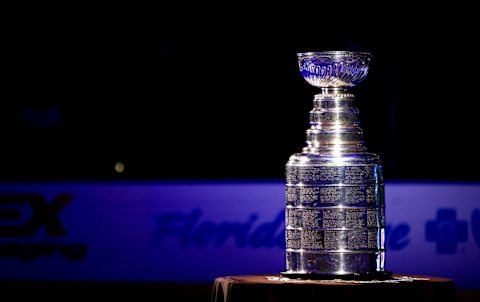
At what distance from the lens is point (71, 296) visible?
7445mm

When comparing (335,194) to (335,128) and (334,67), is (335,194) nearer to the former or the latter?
(335,128)

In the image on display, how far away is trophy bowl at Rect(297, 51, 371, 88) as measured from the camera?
141 inches

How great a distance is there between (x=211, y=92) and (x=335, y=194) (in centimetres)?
505

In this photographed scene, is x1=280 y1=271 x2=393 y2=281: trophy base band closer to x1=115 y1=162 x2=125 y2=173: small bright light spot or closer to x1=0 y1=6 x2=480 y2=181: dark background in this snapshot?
x1=0 y1=6 x2=480 y2=181: dark background

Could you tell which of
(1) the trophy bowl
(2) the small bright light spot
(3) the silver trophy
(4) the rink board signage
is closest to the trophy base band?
(3) the silver trophy

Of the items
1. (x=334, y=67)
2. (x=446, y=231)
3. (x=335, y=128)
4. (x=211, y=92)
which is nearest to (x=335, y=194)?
(x=335, y=128)

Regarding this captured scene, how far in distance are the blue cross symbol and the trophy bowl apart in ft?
11.8

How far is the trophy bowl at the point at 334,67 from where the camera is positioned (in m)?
3.57

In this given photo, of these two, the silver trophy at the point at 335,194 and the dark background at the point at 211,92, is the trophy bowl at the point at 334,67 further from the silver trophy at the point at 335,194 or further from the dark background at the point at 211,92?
the dark background at the point at 211,92

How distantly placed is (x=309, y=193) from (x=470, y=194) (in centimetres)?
376

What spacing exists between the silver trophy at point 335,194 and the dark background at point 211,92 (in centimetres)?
423

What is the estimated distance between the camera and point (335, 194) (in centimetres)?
348

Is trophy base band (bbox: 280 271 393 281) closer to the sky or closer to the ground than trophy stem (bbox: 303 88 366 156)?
closer to the ground

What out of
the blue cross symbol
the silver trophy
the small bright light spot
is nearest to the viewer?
the silver trophy
